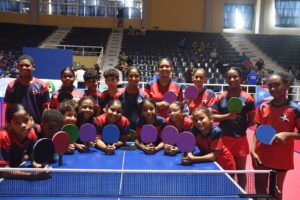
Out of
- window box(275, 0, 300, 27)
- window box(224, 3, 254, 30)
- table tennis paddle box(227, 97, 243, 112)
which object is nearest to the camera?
table tennis paddle box(227, 97, 243, 112)

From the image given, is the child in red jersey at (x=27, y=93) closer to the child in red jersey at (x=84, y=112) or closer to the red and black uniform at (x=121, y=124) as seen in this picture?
the child in red jersey at (x=84, y=112)

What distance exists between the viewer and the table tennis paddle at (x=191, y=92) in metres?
4.80

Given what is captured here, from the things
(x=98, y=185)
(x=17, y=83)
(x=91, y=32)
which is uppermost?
(x=91, y=32)

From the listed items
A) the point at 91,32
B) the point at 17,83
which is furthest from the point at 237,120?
the point at 91,32

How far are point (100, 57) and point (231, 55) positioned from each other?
24.4 ft

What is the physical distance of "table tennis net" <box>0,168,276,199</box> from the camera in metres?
2.88

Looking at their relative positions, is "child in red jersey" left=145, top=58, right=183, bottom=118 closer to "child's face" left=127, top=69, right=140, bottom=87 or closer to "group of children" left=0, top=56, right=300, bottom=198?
"group of children" left=0, top=56, right=300, bottom=198

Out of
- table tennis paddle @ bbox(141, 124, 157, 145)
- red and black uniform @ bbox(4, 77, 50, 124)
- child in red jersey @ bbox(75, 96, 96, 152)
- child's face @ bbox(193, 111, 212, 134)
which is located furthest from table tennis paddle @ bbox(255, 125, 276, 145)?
red and black uniform @ bbox(4, 77, 50, 124)

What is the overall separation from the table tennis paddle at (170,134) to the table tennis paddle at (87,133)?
74 cm

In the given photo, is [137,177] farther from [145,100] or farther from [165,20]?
[165,20]

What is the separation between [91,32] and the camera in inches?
950

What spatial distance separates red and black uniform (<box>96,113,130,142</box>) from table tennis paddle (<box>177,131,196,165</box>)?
101 cm

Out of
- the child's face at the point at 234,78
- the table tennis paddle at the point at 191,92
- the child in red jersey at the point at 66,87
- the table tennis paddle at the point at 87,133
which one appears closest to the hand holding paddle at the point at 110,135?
the table tennis paddle at the point at 87,133

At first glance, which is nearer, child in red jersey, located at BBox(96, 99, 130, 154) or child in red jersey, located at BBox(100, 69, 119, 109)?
child in red jersey, located at BBox(96, 99, 130, 154)
